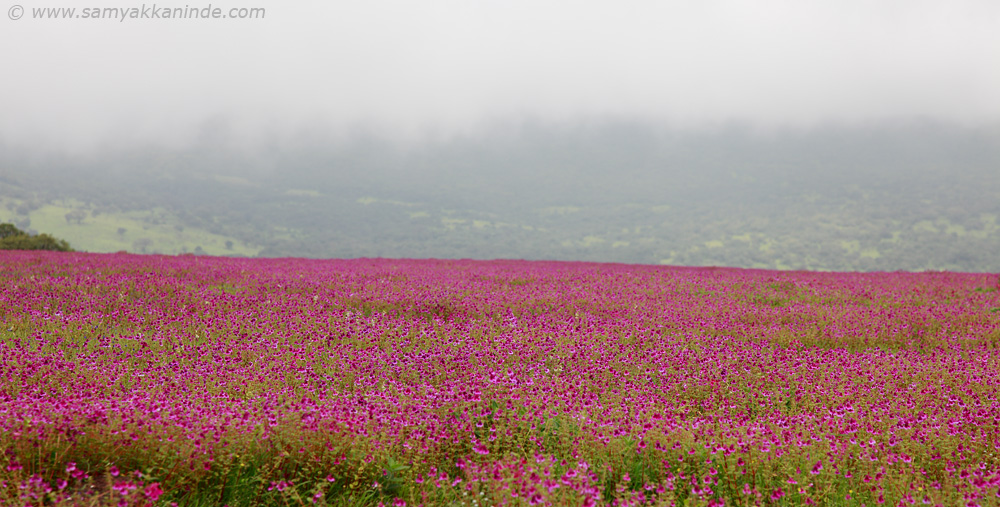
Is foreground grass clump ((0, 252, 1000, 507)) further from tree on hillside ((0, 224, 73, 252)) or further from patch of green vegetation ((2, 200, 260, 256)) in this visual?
patch of green vegetation ((2, 200, 260, 256))

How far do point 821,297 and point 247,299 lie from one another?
425 inches

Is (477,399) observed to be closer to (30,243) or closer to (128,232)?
(30,243)

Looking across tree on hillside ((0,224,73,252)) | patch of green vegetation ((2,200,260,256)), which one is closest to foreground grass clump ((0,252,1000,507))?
tree on hillside ((0,224,73,252))

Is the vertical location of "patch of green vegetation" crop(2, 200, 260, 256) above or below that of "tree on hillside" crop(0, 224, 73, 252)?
above

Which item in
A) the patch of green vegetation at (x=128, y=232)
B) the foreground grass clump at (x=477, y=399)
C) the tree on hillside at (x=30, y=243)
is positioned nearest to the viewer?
the foreground grass clump at (x=477, y=399)

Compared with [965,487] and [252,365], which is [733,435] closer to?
[965,487]

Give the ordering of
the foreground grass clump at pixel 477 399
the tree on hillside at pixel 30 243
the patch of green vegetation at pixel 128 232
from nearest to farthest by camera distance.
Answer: the foreground grass clump at pixel 477 399, the tree on hillside at pixel 30 243, the patch of green vegetation at pixel 128 232

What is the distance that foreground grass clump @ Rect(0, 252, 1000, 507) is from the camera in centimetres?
366

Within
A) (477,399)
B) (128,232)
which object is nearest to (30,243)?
(477,399)

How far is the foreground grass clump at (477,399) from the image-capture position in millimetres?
3660

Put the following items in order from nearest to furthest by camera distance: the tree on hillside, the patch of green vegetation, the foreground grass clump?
1. the foreground grass clump
2. the tree on hillside
3. the patch of green vegetation

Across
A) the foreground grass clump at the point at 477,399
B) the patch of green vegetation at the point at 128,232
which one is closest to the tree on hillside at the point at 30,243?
the foreground grass clump at the point at 477,399

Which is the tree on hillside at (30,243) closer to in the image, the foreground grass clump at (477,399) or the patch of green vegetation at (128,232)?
the foreground grass clump at (477,399)

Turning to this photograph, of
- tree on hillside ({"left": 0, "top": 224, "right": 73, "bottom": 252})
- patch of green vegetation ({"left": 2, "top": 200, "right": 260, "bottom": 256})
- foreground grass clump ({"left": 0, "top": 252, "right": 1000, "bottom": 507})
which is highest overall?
patch of green vegetation ({"left": 2, "top": 200, "right": 260, "bottom": 256})
